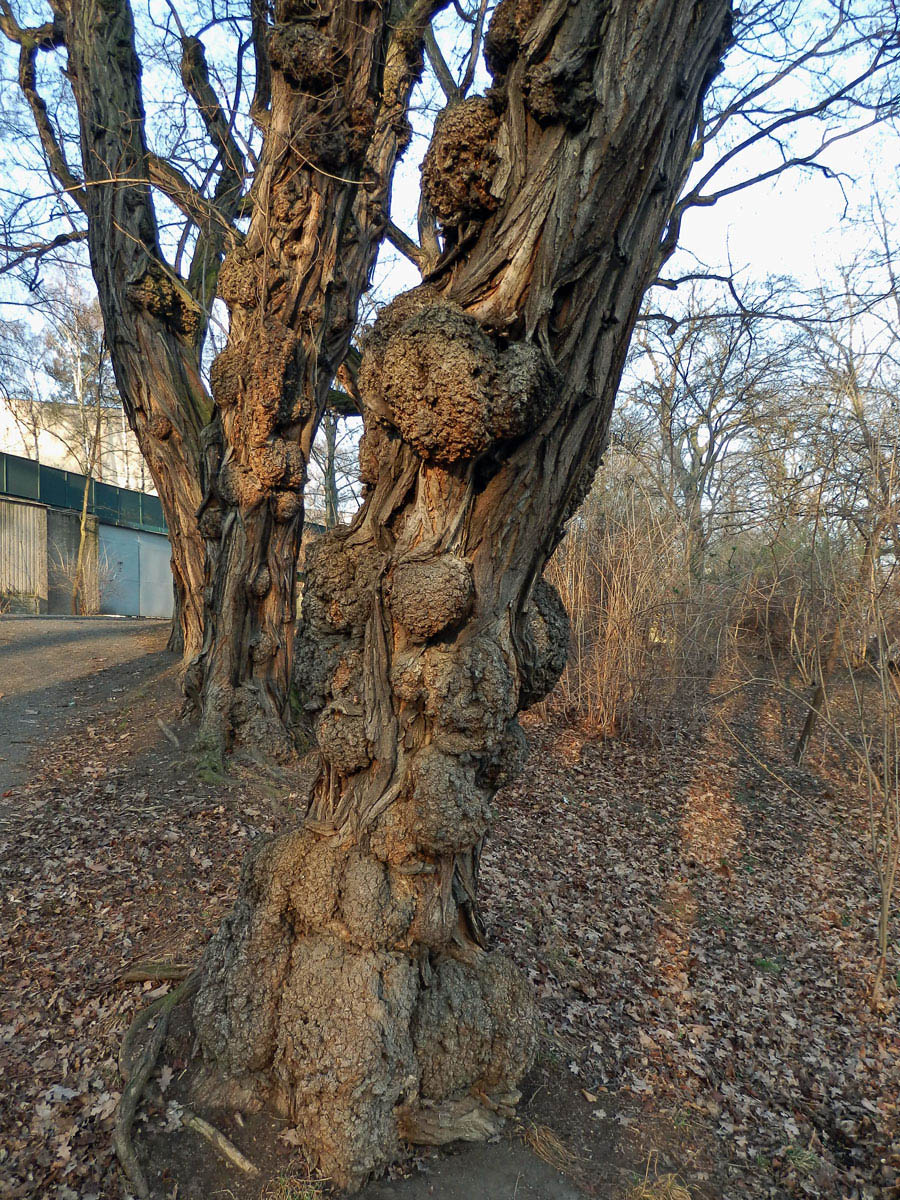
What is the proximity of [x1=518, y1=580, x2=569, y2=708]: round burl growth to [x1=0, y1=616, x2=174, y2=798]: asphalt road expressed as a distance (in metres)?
4.13

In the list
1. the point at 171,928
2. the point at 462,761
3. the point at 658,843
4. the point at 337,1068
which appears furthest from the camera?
the point at 658,843

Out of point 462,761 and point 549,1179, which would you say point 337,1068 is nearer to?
point 549,1179

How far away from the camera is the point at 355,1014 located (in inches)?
89.7

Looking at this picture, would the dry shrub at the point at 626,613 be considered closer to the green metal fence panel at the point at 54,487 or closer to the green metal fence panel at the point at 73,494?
the green metal fence panel at the point at 73,494

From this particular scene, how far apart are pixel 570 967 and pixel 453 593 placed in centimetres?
235

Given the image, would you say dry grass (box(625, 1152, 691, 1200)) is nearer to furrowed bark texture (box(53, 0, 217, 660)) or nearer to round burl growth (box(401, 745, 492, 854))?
round burl growth (box(401, 745, 492, 854))

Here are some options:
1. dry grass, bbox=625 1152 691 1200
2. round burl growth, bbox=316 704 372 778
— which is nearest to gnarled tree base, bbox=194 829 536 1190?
round burl growth, bbox=316 704 372 778

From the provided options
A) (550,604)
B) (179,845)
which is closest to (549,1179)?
(550,604)

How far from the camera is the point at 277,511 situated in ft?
17.9

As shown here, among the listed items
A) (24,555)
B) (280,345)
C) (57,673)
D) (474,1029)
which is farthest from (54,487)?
(474,1029)

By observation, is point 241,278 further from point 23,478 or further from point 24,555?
point 23,478

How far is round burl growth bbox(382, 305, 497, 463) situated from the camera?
6.77 feet

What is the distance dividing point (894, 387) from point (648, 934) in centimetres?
351

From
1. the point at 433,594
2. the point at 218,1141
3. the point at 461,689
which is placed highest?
the point at 433,594
